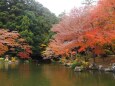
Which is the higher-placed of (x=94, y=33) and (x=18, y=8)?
(x=18, y=8)

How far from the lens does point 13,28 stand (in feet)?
118

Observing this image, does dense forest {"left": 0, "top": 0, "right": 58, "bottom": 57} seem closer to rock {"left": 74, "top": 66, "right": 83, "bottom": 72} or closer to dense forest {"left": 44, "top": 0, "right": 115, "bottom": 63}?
dense forest {"left": 44, "top": 0, "right": 115, "bottom": 63}

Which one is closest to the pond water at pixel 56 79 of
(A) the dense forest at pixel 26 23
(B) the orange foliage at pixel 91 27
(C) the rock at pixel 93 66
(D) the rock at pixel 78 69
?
(D) the rock at pixel 78 69

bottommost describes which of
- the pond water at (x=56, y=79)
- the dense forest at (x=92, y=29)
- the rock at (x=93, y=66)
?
the pond water at (x=56, y=79)

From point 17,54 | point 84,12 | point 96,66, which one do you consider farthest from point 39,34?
point 96,66

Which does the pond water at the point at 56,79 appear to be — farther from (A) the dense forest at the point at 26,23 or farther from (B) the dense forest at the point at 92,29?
(A) the dense forest at the point at 26,23

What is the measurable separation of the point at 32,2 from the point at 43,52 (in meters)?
9.97

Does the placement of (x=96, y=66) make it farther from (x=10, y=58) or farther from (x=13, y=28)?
(x=13, y=28)

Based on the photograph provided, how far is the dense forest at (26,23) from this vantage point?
35750 millimetres

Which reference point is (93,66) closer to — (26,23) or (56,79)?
(56,79)

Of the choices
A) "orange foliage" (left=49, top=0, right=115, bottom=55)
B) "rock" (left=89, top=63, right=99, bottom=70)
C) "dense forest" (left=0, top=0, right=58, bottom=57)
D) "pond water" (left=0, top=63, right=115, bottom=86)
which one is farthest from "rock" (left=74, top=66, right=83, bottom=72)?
"dense forest" (left=0, top=0, right=58, bottom=57)

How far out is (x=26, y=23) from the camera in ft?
120

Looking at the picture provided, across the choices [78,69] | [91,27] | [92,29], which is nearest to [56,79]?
[78,69]

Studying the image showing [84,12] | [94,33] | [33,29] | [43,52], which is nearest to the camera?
[94,33]
